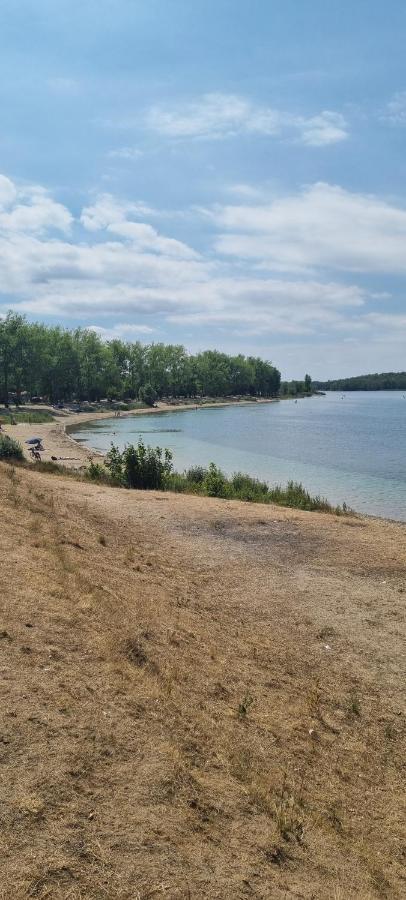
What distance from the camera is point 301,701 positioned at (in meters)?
7.52

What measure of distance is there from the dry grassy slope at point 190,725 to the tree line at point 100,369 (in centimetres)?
8522

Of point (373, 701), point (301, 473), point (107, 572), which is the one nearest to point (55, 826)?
point (373, 701)

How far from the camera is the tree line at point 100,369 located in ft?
305

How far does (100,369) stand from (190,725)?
120 meters

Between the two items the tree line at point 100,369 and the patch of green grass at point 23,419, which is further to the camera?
the tree line at point 100,369

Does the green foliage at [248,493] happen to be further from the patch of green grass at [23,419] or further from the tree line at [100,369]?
the tree line at [100,369]

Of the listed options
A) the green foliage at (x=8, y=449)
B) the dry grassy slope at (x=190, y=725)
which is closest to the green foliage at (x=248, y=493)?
the green foliage at (x=8, y=449)

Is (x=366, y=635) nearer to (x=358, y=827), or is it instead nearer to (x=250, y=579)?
(x=250, y=579)

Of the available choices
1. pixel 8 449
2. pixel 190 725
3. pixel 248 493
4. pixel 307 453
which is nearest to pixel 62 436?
pixel 307 453

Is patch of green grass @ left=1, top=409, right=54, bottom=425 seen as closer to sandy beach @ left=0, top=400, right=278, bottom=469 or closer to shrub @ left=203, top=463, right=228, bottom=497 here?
sandy beach @ left=0, top=400, right=278, bottom=469

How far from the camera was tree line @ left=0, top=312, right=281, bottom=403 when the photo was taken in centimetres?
9288

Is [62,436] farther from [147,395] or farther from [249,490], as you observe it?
[147,395]

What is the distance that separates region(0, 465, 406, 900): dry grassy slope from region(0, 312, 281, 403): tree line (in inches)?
3355

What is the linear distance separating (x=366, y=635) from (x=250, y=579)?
2997mm
